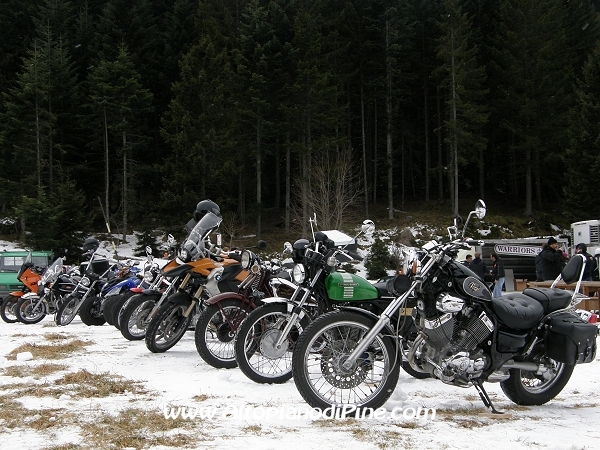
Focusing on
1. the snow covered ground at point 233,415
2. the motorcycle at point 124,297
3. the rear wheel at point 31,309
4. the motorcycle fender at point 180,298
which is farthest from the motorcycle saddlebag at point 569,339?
the rear wheel at point 31,309

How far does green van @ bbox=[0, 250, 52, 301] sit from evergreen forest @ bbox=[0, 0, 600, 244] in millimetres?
11158

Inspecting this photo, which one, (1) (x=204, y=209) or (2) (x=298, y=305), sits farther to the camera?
(1) (x=204, y=209)

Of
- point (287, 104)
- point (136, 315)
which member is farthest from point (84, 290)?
point (287, 104)

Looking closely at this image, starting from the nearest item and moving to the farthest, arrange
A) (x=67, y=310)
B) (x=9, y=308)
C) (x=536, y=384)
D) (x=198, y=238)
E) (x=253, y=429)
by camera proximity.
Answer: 1. (x=253, y=429)
2. (x=536, y=384)
3. (x=198, y=238)
4. (x=67, y=310)
5. (x=9, y=308)

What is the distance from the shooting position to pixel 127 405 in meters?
4.54

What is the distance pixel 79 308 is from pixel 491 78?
3814cm

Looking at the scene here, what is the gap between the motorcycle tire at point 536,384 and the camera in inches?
184

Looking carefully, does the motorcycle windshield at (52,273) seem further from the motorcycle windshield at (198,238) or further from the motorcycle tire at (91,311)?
the motorcycle windshield at (198,238)

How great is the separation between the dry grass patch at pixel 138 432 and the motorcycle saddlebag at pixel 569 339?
2.66 m

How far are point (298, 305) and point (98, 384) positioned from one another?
1.91 m

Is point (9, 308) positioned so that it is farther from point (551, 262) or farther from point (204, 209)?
point (551, 262)

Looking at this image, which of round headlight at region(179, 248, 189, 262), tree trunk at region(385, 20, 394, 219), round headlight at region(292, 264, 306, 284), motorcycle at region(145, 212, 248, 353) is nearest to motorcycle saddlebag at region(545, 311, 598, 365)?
round headlight at region(292, 264, 306, 284)

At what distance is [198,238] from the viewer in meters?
7.46

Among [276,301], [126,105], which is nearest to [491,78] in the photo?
[126,105]
